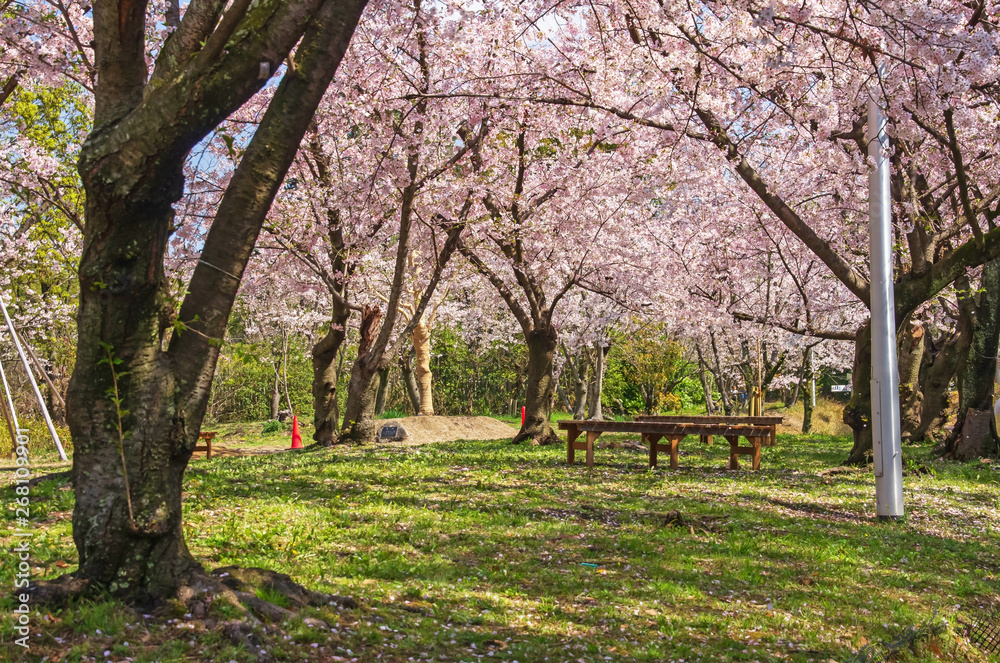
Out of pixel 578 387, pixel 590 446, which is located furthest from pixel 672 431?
pixel 578 387

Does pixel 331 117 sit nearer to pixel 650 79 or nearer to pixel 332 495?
pixel 650 79

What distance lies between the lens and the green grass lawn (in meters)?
4.18

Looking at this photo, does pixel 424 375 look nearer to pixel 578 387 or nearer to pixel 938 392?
pixel 578 387

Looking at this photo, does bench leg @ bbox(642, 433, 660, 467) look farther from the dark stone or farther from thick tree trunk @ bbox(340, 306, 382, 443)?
the dark stone

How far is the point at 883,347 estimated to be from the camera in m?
8.32

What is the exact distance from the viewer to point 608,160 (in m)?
15.3

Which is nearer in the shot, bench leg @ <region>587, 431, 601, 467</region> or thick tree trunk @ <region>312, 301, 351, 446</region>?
bench leg @ <region>587, 431, 601, 467</region>

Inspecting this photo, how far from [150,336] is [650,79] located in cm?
679

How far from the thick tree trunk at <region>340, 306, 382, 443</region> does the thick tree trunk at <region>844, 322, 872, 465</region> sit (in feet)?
26.3

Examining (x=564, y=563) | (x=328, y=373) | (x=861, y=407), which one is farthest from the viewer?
(x=328, y=373)

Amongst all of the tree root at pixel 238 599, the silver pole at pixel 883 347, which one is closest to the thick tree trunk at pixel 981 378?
the silver pole at pixel 883 347

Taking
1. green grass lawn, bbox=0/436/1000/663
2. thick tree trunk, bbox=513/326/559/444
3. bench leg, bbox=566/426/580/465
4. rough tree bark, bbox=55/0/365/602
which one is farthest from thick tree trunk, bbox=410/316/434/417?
rough tree bark, bbox=55/0/365/602

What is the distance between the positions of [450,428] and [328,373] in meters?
6.26

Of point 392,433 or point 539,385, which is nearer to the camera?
point 539,385
